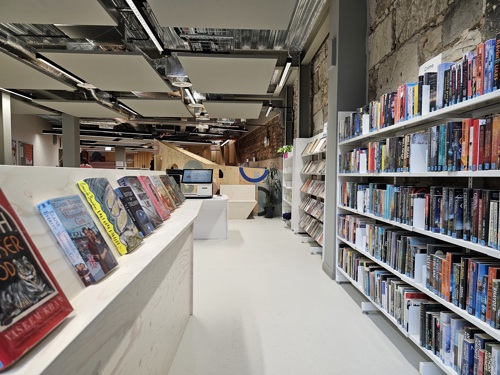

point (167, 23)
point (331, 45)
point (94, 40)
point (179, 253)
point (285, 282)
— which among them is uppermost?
point (94, 40)

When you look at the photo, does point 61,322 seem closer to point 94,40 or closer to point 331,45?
point 331,45

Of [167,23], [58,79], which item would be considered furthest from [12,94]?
[167,23]

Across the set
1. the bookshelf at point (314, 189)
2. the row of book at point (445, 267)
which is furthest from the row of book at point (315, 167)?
the row of book at point (445, 267)

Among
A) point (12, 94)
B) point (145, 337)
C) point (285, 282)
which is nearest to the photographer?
point (145, 337)

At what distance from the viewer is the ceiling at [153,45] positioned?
12.5 feet

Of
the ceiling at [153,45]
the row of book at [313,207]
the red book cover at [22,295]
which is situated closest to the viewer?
the red book cover at [22,295]

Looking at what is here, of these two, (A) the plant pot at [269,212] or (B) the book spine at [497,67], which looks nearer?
(B) the book spine at [497,67]

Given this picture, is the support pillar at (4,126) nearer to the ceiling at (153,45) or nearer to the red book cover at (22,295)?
the ceiling at (153,45)

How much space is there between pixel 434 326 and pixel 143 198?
6.53 feet

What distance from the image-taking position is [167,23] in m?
4.07

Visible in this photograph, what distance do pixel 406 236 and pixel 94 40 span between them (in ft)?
20.3

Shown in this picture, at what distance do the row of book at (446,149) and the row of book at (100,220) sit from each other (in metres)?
1.77

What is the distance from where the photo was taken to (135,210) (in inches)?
61.9

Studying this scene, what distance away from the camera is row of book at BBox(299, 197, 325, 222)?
527 cm
